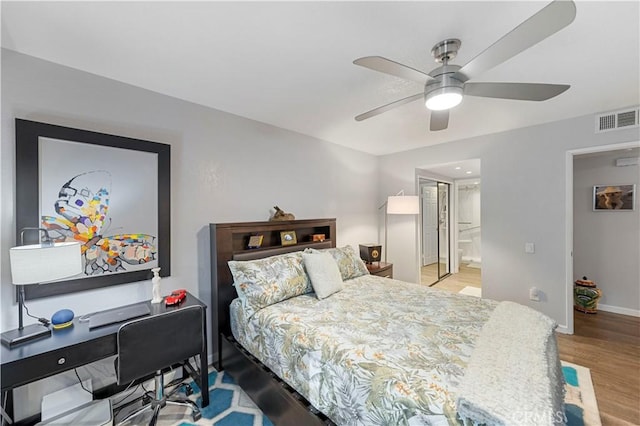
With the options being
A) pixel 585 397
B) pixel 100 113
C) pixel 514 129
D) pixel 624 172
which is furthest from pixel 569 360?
pixel 100 113

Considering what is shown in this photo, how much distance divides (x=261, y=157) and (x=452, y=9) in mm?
2188

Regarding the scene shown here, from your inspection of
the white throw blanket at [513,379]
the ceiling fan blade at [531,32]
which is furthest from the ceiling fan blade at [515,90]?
the white throw blanket at [513,379]

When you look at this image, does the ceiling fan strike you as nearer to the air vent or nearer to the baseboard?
the air vent

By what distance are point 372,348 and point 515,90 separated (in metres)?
1.76

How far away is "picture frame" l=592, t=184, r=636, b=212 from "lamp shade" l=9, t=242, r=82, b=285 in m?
6.01

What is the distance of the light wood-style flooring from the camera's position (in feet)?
6.32

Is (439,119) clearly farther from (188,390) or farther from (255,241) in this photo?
(188,390)

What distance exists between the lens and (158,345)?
5.55ft

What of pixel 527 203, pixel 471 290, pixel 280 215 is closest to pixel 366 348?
pixel 280 215

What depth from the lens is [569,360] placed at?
8.33ft

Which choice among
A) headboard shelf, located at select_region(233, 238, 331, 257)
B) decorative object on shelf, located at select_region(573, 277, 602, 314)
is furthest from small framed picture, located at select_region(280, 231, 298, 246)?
decorative object on shelf, located at select_region(573, 277, 602, 314)

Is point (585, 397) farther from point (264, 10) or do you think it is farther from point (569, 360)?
point (264, 10)

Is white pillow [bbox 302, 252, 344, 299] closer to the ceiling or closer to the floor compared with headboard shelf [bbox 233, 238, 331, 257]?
closer to the floor

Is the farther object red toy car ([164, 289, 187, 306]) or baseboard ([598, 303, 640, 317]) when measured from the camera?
baseboard ([598, 303, 640, 317])
